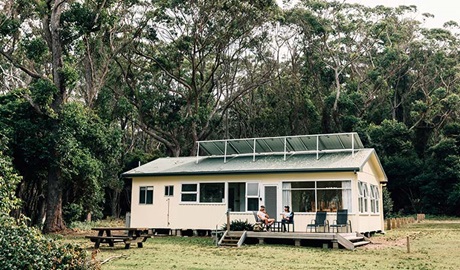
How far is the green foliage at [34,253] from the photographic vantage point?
784 cm

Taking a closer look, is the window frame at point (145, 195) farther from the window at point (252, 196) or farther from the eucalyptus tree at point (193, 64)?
the eucalyptus tree at point (193, 64)

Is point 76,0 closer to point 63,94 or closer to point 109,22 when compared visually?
point 109,22

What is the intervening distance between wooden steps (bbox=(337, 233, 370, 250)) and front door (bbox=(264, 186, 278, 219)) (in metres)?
3.65

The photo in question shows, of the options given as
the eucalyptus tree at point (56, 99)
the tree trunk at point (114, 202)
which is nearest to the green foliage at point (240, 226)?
the eucalyptus tree at point (56, 99)

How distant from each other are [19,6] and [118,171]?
17.4 metres

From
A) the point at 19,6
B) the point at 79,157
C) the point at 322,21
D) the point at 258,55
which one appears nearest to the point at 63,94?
the point at 79,157

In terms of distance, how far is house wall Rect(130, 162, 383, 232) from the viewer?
19297 mm

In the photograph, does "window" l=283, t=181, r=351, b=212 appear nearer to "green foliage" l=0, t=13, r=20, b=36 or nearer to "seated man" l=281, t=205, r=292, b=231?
"seated man" l=281, t=205, r=292, b=231

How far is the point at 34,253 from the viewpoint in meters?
8.14

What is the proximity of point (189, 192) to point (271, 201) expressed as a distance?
4253 millimetres

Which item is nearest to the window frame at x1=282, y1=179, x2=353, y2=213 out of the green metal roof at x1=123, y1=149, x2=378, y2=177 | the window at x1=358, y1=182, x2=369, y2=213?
the green metal roof at x1=123, y1=149, x2=378, y2=177

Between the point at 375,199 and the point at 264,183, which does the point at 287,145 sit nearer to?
the point at 264,183

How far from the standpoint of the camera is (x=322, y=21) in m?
39.2

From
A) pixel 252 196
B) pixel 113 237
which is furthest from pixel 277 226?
pixel 113 237
